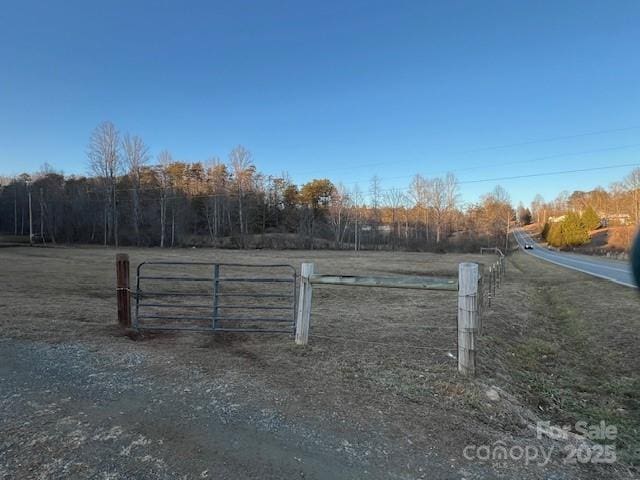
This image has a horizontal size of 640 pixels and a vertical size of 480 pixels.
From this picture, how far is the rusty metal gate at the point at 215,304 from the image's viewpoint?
18.3 ft

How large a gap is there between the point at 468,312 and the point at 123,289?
522 cm

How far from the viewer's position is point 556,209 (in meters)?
116

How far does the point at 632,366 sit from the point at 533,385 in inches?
83.0

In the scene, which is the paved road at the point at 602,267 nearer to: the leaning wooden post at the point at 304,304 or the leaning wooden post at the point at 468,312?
the leaning wooden post at the point at 468,312

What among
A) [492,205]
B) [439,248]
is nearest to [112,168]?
[439,248]

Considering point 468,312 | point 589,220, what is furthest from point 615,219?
point 468,312

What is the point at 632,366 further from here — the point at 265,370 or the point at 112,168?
the point at 112,168

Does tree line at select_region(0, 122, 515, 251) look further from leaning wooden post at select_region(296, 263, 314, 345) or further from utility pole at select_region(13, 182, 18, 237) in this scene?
leaning wooden post at select_region(296, 263, 314, 345)

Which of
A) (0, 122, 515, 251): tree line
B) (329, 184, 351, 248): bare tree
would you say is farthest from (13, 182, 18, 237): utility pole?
(329, 184, 351, 248): bare tree

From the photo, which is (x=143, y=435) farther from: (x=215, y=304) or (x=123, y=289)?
(x=123, y=289)

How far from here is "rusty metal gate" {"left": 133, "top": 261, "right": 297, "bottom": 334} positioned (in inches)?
220

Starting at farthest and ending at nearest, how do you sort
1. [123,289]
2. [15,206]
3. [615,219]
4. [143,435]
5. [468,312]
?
1. [615,219]
2. [15,206]
3. [123,289]
4. [468,312]
5. [143,435]

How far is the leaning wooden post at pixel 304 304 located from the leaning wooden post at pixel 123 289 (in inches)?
116

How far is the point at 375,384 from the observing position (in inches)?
154
